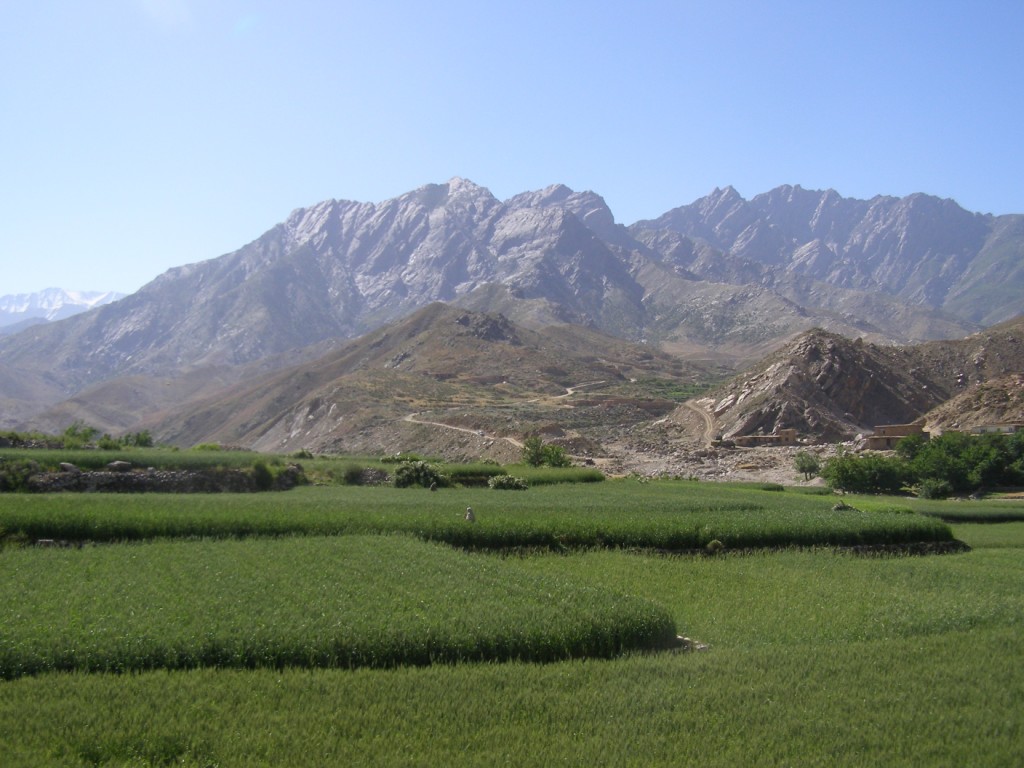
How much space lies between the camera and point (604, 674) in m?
11.0

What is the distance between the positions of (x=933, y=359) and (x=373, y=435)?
227 ft

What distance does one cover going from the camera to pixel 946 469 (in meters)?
49.4

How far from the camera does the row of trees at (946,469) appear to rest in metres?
49.4

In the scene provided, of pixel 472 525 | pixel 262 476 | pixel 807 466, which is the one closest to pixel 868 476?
pixel 807 466

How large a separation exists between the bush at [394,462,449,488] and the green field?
18.2 m

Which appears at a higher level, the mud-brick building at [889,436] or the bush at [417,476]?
the mud-brick building at [889,436]

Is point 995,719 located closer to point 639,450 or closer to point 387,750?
point 387,750

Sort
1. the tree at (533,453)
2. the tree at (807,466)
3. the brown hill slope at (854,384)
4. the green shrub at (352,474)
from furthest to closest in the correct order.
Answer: the brown hill slope at (854,384) → the tree at (807,466) → the tree at (533,453) → the green shrub at (352,474)

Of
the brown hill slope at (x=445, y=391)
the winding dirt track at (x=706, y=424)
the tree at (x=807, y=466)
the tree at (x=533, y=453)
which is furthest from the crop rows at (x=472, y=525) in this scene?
the winding dirt track at (x=706, y=424)

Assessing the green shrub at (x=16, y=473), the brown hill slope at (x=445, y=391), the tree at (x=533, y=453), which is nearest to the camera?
the green shrub at (x=16, y=473)

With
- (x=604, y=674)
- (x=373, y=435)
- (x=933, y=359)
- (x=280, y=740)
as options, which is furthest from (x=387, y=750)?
(x=933, y=359)

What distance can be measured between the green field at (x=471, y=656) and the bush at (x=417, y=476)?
18226 mm

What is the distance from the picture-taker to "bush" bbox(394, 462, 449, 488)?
39.3 m

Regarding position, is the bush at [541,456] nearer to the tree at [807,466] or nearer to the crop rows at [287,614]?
the tree at [807,466]
